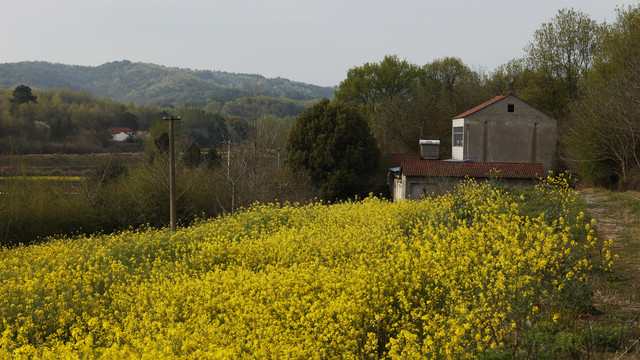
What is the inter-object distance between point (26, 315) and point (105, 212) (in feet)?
55.3

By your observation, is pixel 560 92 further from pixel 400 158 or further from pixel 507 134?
pixel 400 158

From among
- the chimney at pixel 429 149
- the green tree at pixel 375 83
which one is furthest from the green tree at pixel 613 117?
the green tree at pixel 375 83

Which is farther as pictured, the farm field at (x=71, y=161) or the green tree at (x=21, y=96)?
the green tree at (x=21, y=96)

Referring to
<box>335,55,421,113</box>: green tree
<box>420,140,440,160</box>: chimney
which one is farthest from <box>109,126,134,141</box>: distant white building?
<box>420,140,440,160</box>: chimney

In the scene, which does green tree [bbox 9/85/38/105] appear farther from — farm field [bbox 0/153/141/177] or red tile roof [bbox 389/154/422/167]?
red tile roof [bbox 389/154/422/167]

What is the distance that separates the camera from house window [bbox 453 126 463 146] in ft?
120

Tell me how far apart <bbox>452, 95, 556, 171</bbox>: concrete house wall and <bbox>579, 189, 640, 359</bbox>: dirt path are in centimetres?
2199

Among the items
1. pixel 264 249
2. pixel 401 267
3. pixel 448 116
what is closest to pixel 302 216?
pixel 264 249

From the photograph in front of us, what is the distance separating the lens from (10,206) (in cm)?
2227

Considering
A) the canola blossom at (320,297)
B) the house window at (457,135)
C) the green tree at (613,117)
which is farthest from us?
the house window at (457,135)

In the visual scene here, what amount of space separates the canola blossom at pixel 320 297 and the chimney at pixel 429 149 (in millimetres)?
24946

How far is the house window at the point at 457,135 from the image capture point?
36525 millimetres

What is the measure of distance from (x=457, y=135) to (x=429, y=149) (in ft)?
7.93

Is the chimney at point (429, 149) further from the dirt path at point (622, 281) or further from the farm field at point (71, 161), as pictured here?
the dirt path at point (622, 281)
